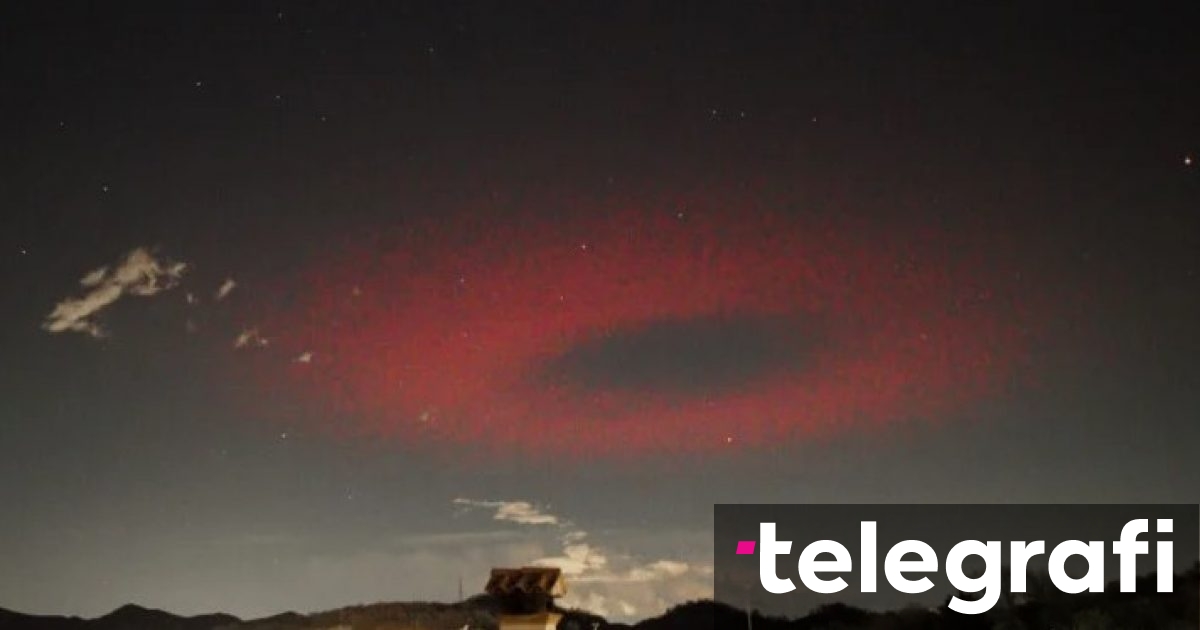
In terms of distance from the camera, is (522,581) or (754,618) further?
(754,618)

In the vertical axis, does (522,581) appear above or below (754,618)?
above

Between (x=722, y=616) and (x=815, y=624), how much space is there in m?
8.39

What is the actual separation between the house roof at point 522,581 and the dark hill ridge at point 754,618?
14.9 feet

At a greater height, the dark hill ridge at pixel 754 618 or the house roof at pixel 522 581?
the house roof at pixel 522 581

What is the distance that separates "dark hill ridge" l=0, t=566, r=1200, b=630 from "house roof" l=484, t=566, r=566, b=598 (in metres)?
4.56

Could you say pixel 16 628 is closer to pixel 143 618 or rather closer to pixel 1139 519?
pixel 143 618

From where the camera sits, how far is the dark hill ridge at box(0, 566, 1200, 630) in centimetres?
2834

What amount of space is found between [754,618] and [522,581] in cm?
4782

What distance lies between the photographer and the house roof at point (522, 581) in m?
6.84

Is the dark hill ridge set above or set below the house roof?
below

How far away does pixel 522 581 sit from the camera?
22.6 feet

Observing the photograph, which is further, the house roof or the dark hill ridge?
the dark hill ridge

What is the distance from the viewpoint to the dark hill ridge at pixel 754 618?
28.3m

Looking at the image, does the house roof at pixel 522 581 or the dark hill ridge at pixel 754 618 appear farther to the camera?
the dark hill ridge at pixel 754 618
